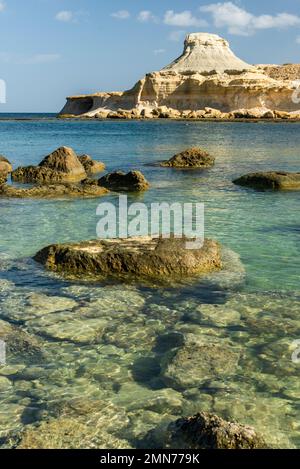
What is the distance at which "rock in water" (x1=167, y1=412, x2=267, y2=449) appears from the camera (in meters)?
4.24

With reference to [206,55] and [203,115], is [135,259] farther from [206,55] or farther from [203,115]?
[206,55]

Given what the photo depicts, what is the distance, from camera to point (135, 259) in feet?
27.7

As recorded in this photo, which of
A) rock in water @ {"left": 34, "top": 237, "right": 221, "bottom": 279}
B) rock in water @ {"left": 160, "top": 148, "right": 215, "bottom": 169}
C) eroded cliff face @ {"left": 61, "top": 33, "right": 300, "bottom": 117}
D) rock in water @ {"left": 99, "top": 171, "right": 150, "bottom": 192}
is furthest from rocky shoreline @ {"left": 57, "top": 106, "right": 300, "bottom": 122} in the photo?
rock in water @ {"left": 34, "top": 237, "right": 221, "bottom": 279}

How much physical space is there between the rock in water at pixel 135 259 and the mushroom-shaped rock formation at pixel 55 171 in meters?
11.6

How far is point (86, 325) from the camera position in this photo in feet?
22.1

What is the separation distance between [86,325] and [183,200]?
9815 mm

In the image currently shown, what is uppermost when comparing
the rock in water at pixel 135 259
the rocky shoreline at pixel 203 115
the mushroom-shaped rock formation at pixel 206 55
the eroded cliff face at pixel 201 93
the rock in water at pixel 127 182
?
the mushroom-shaped rock formation at pixel 206 55

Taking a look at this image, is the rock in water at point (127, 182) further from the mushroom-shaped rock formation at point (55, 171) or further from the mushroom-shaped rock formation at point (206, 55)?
the mushroom-shaped rock formation at point (206, 55)

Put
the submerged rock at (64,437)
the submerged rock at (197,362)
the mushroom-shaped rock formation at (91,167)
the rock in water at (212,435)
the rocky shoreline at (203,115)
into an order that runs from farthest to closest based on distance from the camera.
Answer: the rocky shoreline at (203,115), the mushroom-shaped rock formation at (91,167), the submerged rock at (197,362), the submerged rock at (64,437), the rock in water at (212,435)

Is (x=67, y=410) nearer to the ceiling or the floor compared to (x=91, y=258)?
nearer to the floor

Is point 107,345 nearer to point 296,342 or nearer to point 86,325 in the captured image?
point 86,325

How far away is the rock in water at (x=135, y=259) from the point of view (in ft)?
27.6

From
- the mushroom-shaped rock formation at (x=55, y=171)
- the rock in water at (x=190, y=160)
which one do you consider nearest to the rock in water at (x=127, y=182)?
the mushroom-shaped rock formation at (x=55, y=171)
